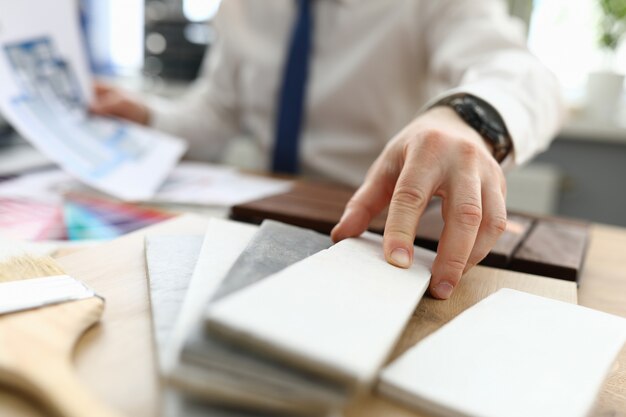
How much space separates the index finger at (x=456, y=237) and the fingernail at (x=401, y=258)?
0.03 m

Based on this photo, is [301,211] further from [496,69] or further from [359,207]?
[496,69]

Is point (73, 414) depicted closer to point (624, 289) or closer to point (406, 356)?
point (406, 356)

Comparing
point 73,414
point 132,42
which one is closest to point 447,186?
point 73,414

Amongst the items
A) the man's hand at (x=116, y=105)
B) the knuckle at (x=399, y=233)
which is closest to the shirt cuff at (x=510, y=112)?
the knuckle at (x=399, y=233)

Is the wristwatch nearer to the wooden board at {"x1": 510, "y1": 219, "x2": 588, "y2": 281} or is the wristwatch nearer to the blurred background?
the wooden board at {"x1": 510, "y1": 219, "x2": 588, "y2": 281}

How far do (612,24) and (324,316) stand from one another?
1657mm

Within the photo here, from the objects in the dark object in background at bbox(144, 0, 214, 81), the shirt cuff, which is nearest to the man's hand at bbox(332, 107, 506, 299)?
the shirt cuff

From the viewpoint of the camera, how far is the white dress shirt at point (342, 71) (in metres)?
0.92

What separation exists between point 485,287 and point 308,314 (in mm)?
215

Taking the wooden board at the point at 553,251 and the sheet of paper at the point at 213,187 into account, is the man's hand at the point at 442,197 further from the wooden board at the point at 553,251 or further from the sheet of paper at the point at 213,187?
the sheet of paper at the point at 213,187

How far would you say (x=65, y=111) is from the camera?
840 millimetres

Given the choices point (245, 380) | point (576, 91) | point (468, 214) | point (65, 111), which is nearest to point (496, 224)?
point (468, 214)

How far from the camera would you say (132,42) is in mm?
1982

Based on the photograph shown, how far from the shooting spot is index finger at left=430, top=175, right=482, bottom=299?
384 mm
